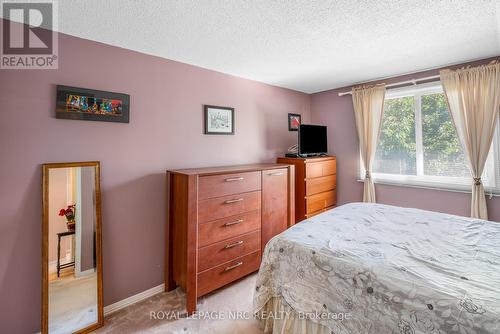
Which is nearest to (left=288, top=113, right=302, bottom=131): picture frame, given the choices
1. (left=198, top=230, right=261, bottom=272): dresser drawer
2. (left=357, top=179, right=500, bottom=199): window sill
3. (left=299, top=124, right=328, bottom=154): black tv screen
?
(left=299, top=124, right=328, bottom=154): black tv screen

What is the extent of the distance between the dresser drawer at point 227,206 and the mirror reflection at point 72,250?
875 millimetres

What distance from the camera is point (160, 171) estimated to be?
7.56 feet

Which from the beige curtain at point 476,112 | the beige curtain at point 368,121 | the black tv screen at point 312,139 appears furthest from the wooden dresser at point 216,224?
the beige curtain at point 476,112

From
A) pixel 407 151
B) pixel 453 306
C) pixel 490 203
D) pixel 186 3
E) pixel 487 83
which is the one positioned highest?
pixel 186 3

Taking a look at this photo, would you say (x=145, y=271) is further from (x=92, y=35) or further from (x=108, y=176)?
(x=92, y=35)

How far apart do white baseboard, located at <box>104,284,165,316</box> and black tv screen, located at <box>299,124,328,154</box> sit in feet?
7.68

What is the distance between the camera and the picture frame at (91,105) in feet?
5.87

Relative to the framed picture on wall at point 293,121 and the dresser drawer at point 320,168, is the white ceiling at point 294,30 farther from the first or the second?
the dresser drawer at point 320,168

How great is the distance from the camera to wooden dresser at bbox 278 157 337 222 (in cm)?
307

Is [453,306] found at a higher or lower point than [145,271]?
higher

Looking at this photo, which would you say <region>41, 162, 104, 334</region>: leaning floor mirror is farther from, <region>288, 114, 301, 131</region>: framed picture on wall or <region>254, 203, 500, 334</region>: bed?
<region>288, 114, 301, 131</region>: framed picture on wall

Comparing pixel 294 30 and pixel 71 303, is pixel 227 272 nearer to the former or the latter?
pixel 71 303

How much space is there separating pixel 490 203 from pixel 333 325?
8.17 ft

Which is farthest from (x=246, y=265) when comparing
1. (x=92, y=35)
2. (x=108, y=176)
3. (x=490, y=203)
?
(x=490, y=203)
